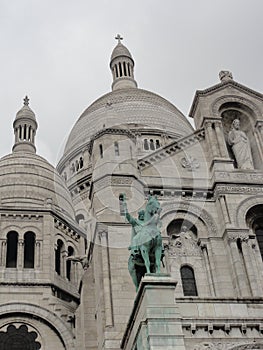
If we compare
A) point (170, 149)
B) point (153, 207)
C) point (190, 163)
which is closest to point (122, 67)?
point (170, 149)

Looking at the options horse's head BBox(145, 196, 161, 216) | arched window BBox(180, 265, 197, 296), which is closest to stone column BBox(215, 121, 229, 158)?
arched window BBox(180, 265, 197, 296)

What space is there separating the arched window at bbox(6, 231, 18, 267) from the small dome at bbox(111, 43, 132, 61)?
31294 millimetres

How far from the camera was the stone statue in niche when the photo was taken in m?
23.3

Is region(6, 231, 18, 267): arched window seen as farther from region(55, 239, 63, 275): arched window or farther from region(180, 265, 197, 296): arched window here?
region(180, 265, 197, 296): arched window

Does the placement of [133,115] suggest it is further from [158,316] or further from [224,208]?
[158,316]

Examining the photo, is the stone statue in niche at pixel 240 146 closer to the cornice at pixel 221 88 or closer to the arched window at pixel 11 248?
the cornice at pixel 221 88

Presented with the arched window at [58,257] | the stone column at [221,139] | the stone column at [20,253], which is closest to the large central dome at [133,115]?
the arched window at [58,257]

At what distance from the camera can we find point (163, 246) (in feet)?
63.9

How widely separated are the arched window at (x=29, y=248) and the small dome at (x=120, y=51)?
31.3m

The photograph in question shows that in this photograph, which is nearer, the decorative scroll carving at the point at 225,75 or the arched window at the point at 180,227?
the arched window at the point at 180,227

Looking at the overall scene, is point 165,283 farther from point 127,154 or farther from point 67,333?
point 67,333

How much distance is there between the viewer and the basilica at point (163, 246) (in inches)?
552

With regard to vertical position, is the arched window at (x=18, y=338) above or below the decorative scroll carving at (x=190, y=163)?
below

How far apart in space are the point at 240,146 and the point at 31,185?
39.9 feet
